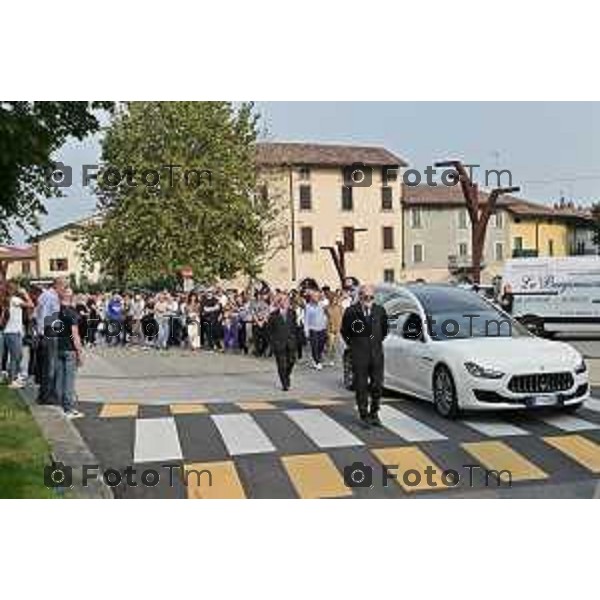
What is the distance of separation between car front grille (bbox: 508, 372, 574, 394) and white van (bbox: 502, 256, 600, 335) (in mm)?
1067

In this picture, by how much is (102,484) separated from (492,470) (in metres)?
3.10

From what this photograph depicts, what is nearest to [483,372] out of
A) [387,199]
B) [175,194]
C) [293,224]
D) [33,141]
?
[387,199]

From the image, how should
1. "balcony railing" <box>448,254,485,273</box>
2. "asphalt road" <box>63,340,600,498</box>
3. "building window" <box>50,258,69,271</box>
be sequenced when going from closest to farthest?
"asphalt road" <box>63,340,600,498</box> < "building window" <box>50,258,69,271</box> < "balcony railing" <box>448,254,485,273</box>

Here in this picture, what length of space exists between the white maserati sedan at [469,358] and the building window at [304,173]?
1.37 m

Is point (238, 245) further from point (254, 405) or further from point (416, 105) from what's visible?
point (416, 105)

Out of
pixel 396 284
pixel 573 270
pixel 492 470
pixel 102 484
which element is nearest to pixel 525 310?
pixel 573 270

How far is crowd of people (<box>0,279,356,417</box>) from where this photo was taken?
308 inches

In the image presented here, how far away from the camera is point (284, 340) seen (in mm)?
8250

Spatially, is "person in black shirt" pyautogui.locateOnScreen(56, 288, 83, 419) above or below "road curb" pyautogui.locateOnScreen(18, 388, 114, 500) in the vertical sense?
above

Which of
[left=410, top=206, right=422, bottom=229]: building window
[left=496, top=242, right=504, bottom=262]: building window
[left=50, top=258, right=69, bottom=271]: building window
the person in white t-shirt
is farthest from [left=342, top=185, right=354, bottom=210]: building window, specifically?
the person in white t-shirt

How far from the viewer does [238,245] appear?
8422mm

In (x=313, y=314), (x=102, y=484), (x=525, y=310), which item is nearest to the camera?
(x=102, y=484)

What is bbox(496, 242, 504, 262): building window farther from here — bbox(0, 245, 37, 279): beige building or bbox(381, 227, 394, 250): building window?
bbox(0, 245, 37, 279): beige building
